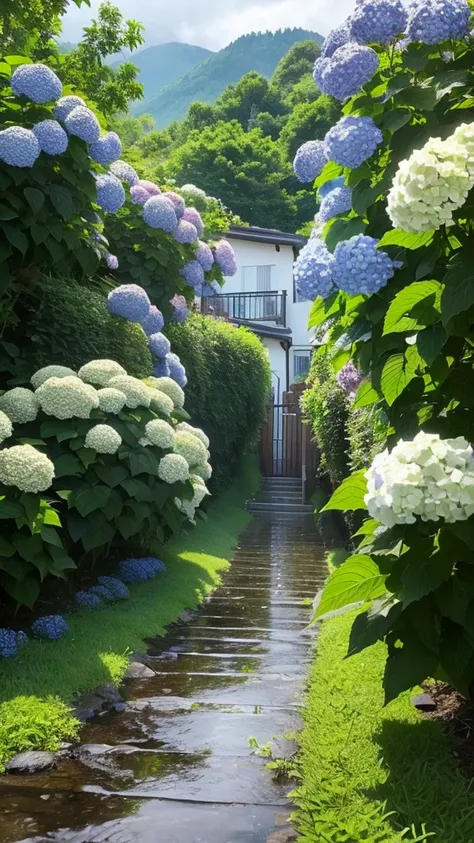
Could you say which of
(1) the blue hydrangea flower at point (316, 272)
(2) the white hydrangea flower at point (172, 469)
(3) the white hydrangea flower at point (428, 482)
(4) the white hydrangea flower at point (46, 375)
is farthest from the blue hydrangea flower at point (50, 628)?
(3) the white hydrangea flower at point (428, 482)

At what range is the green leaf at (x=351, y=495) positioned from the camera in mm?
3242

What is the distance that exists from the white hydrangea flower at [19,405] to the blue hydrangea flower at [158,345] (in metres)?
2.66

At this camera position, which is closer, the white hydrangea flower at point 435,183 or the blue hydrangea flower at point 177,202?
the white hydrangea flower at point 435,183

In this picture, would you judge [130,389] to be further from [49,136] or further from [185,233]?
[185,233]

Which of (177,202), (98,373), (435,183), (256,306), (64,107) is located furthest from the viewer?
(256,306)

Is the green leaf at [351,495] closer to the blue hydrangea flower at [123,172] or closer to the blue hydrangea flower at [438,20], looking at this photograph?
the blue hydrangea flower at [438,20]

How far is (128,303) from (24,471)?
277cm

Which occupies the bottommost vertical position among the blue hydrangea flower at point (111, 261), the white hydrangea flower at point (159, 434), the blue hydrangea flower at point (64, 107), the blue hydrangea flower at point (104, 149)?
the white hydrangea flower at point (159, 434)

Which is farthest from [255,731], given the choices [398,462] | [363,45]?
[363,45]

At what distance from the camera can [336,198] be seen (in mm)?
3416

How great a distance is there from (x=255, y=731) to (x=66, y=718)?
899 millimetres

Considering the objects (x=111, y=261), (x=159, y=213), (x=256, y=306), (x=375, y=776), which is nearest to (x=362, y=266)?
(x=375, y=776)

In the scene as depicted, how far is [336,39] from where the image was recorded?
136 inches

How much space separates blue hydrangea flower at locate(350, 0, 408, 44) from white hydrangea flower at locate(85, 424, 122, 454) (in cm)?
293
